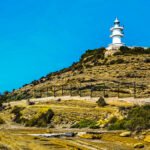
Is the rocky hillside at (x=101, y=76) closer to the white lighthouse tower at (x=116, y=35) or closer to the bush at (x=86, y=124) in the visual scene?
the white lighthouse tower at (x=116, y=35)

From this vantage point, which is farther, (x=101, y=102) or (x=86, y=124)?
(x=101, y=102)

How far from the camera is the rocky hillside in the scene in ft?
322

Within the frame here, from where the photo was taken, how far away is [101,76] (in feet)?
355

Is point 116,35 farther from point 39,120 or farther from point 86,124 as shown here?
point 86,124

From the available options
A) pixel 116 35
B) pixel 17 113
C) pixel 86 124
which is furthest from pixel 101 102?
pixel 116 35

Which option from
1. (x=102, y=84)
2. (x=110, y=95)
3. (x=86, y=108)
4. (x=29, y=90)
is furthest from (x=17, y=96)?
(x=86, y=108)

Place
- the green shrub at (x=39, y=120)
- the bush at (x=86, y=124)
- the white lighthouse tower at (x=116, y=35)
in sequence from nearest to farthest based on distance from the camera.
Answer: the bush at (x=86, y=124) < the green shrub at (x=39, y=120) < the white lighthouse tower at (x=116, y=35)

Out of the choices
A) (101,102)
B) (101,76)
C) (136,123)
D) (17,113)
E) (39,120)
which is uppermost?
(101,76)

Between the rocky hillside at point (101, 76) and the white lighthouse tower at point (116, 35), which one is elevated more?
the white lighthouse tower at point (116, 35)

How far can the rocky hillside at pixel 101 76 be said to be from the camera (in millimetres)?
98225

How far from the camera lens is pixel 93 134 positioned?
47.9 metres

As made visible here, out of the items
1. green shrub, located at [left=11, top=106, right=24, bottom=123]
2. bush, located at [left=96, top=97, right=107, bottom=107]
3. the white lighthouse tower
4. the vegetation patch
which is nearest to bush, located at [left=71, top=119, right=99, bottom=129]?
the vegetation patch

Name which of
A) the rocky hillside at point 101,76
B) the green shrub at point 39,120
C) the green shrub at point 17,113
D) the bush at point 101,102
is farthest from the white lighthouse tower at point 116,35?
the green shrub at point 39,120

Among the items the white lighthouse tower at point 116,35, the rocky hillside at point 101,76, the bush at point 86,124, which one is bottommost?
the bush at point 86,124
